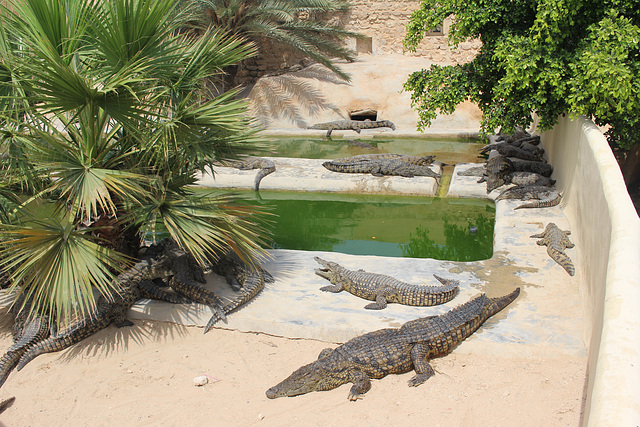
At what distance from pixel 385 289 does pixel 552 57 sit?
4.30 m

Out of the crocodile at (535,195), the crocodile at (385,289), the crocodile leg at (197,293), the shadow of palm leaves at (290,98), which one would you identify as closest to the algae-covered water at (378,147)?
the shadow of palm leaves at (290,98)

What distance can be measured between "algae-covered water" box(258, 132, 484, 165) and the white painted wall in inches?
146

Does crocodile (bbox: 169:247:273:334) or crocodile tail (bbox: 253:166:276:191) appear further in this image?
crocodile tail (bbox: 253:166:276:191)

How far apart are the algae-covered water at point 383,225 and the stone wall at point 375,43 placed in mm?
9195

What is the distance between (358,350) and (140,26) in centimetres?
→ 329

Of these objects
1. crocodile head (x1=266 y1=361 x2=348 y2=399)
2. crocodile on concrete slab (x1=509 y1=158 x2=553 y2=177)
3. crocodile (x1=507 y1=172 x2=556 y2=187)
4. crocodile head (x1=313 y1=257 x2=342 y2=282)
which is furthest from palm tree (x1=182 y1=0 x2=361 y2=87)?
crocodile head (x1=266 y1=361 x2=348 y2=399)

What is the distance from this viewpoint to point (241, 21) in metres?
14.9

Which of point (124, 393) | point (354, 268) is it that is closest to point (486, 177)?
point (354, 268)

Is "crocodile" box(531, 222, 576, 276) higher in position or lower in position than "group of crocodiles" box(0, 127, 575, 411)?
higher

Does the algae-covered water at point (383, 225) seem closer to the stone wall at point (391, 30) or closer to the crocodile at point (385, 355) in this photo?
the crocodile at point (385, 355)

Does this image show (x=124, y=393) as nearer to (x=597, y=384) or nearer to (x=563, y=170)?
(x=597, y=384)

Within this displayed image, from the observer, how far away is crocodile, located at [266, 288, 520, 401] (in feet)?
13.6

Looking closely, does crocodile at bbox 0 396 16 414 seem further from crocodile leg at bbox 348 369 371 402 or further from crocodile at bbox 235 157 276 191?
crocodile at bbox 235 157 276 191

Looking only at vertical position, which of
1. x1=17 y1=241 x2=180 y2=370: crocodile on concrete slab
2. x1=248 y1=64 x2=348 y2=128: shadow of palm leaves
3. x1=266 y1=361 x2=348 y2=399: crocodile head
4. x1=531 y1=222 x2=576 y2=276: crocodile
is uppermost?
x1=248 y1=64 x2=348 y2=128: shadow of palm leaves
